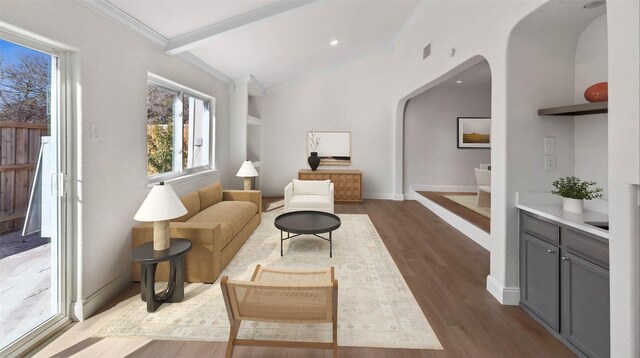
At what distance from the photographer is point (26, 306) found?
6.97ft

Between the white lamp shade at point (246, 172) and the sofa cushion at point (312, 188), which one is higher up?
the white lamp shade at point (246, 172)

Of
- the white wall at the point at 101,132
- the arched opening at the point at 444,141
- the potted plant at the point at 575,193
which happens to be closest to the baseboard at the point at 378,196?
the arched opening at the point at 444,141

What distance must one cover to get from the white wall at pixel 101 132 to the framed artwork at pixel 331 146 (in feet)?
15.3

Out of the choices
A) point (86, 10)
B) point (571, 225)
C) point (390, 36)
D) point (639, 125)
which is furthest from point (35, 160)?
point (390, 36)

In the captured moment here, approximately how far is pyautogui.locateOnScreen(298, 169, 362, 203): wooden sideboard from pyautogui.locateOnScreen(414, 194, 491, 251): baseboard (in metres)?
1.59

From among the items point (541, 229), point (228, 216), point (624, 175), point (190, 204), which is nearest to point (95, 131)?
point (190, 204)

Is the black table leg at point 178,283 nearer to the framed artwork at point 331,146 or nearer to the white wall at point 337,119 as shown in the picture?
the white wall at point 337,119

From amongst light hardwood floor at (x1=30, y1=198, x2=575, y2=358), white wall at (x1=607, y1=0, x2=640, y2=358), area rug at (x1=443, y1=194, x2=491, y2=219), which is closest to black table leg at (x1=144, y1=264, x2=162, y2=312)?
light hardwood floor at (x1=30, y1=198, x2=575, y2=358)

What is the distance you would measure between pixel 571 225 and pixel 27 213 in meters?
3.74

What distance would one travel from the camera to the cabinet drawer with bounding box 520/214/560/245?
2.15 m

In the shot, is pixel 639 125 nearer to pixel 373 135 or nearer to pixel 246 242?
pixel 246 242

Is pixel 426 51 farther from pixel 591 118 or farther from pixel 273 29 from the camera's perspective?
pixel 591 118

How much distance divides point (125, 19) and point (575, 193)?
4.09m

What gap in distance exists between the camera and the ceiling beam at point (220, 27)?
3.53 metres
